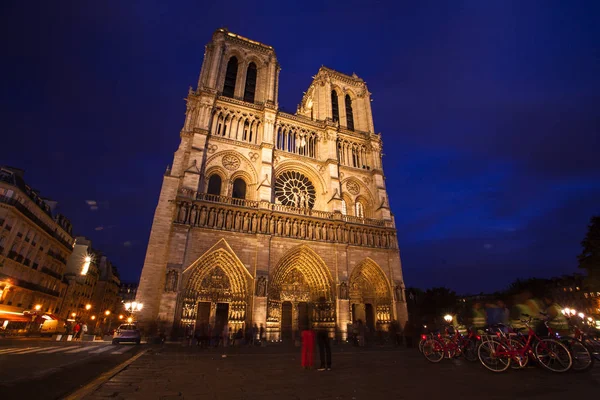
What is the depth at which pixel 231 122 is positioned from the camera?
73.2ft

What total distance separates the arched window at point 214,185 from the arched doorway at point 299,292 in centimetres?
678

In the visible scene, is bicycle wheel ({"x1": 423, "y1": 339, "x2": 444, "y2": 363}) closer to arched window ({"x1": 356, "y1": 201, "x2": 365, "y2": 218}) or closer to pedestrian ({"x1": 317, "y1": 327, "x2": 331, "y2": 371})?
pedestrian ({"x1": 317, "y1": 327, "x2": 331, "y2": 371})

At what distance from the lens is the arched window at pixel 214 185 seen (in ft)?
66.1

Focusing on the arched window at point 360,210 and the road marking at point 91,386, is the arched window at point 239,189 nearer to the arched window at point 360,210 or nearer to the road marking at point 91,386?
the arched window at point 360,210

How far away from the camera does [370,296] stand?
20.5 metres

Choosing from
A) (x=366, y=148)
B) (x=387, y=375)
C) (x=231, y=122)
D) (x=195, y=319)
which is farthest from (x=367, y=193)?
(x=387, y=375)

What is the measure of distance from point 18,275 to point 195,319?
16.5 m

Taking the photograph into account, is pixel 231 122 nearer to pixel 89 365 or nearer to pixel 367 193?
pixel 367 193

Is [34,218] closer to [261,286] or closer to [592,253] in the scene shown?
[261,286]

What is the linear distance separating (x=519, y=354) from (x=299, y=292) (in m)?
14.7

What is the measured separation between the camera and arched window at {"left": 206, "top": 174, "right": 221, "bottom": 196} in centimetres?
2016

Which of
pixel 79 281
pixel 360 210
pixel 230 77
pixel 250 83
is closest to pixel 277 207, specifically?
pixel 360 210

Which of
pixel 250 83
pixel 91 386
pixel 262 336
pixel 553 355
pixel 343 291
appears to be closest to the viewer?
pixel 91 386

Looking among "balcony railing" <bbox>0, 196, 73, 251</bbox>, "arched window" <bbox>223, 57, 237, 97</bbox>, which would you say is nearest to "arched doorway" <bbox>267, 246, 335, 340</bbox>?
"arched window" <bbox>223, 57, 237, 97</bbox>
